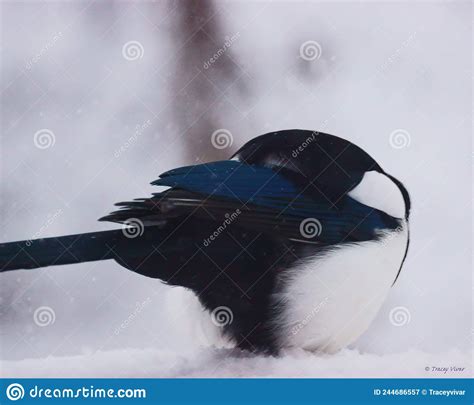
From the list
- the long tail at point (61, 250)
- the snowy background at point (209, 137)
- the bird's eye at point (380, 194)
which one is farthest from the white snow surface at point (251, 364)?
the bird's eye at point (380, 194)

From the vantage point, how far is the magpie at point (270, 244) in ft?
6.40

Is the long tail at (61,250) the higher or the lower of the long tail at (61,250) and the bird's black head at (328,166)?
the lower

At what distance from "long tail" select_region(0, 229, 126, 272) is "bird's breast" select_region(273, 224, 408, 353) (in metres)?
0.53

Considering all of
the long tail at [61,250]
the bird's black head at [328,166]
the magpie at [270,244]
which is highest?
the bird's black head at [328,166]

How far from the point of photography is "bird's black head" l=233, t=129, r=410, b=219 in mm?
1994

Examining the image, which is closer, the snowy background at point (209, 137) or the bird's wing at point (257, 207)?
the bird's wing at point (257, 207)

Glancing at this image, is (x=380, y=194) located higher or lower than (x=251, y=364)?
higher

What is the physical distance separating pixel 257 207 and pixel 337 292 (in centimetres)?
36

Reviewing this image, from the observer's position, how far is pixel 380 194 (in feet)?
6.64

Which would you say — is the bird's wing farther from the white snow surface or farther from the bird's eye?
the white snow surface

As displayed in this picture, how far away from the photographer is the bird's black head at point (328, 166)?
1.99m

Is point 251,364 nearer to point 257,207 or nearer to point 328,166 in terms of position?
point 257,207

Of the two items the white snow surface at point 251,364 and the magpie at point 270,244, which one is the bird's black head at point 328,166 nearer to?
the magpie at point 270,244

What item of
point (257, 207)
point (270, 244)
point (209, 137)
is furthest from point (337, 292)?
point (209, 137)
